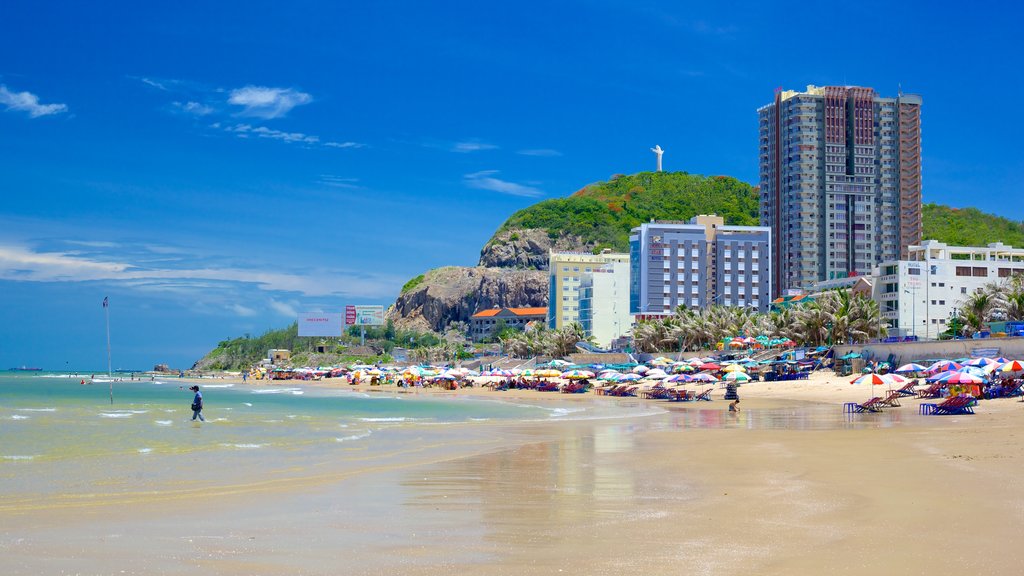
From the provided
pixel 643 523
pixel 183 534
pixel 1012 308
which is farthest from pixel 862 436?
pixel 1012 308

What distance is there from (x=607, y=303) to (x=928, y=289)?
57.2 m

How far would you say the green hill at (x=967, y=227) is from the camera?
16025 cm

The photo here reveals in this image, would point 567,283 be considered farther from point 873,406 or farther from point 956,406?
point 956,406

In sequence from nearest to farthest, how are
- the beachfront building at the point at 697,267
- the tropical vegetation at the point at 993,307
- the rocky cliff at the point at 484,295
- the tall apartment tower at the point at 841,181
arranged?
the tropical vegetation at the point at 993,307
the beachfront building at the point at 697,267
the tall apartment tower at the point at 841,181
the rocky cliff at the point at 484,295

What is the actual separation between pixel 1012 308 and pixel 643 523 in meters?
59.7

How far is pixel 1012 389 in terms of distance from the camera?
36656mm

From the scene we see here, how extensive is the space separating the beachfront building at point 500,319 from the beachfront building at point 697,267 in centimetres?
3816

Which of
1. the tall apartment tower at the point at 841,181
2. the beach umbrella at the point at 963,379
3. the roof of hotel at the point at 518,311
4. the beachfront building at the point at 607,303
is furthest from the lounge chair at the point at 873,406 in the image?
the roof of hotel at the point at 518,311

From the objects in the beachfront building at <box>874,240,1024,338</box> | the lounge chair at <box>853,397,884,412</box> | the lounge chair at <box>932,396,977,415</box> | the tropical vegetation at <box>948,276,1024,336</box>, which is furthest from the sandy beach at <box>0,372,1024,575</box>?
the beachfront building at <box>874,240,1024,338</box>

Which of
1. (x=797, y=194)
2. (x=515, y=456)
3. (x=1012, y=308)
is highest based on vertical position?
(x=797, y=194)

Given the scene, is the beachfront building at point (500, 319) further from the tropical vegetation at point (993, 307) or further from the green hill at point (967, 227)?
the tropical vegetation at point (993, 307)

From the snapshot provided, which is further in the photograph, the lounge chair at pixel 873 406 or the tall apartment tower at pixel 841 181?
the tall apartment tower at pixel 841 181

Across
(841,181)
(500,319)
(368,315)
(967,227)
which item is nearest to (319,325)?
(368,315)

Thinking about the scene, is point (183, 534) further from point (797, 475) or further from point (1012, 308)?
point (1012, 308)
